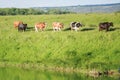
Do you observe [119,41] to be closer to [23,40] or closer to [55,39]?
[55,39]

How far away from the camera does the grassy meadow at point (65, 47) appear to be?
45.3 metres

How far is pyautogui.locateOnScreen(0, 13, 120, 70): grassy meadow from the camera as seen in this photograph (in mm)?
45344

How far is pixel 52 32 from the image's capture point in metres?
54.4

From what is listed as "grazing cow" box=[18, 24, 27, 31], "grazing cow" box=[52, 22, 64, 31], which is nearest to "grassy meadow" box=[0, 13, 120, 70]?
"grazing cow" box=[52, 22, 64, 31]

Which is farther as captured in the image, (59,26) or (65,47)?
(59,26)

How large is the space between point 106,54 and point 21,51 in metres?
11.0

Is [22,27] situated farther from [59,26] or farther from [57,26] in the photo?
[59,26]

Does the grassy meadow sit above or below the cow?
below

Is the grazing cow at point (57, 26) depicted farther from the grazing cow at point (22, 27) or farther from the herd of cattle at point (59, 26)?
the grazing cow at point (22, 27)

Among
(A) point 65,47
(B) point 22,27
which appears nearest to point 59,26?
(B) point 22,27

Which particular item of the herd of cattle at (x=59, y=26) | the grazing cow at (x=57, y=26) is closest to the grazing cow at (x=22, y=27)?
the herd of cattle at (x=59, y=26)

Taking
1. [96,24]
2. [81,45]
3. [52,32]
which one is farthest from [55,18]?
[81,45]

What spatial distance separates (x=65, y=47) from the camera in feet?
161

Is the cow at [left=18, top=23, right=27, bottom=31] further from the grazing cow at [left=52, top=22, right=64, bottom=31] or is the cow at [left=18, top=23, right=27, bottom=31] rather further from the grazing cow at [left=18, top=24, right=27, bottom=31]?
the grazing cow at [left=52, top=22, right=64, bottom=31]
